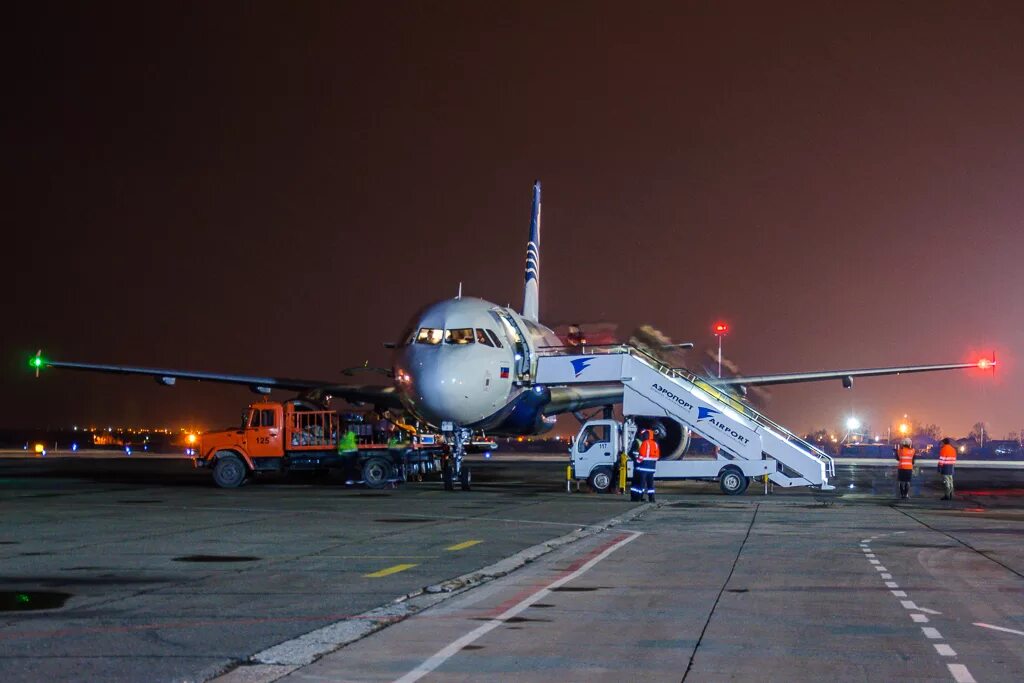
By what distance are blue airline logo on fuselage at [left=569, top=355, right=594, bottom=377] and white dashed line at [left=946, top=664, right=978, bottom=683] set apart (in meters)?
27.3

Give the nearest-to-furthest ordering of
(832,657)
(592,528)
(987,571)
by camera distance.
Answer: (832,657), (987,571), (592,528)

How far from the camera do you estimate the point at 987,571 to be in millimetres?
15680

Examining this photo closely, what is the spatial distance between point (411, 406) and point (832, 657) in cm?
2725

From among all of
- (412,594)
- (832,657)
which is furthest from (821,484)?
(832,657)

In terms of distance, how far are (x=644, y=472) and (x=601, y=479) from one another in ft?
16.0

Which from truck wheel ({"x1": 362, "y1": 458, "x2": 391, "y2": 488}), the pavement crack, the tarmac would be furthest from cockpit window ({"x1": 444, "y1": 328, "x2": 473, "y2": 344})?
the pavement crack

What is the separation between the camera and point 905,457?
111 feet

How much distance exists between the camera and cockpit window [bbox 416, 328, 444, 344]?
35188 millimetres

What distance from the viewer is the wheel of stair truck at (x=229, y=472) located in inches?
1448

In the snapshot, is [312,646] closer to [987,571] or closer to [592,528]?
[987,571]

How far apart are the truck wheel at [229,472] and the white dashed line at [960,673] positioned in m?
30.0

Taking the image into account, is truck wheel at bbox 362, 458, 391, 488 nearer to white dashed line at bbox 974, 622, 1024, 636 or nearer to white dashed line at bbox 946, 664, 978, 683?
white dashed line at bbox 974, 622, 1024, 636

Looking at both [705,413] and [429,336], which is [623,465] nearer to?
[705,413]

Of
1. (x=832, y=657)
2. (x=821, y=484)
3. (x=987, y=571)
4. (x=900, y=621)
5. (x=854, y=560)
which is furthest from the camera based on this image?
(x=821, y=484)
